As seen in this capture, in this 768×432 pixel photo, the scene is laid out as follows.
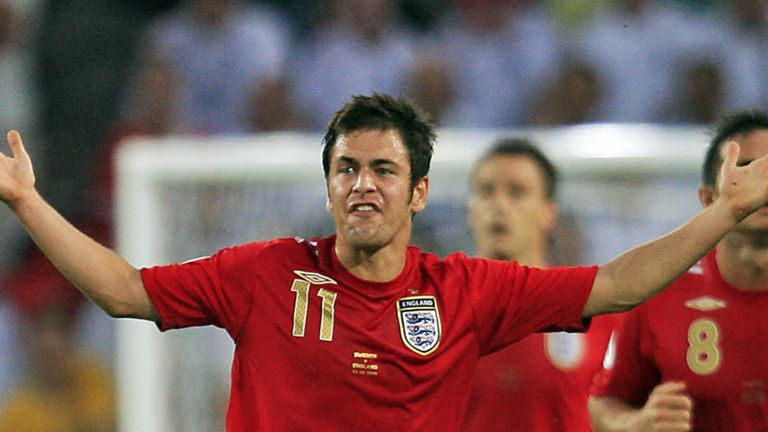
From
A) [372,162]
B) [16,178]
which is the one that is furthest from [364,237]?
[16,178]

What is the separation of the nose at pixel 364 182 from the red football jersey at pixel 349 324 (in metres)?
0.24

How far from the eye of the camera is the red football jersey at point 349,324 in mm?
3678

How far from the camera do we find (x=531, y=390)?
465 cm

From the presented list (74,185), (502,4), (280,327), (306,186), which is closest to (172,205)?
(306,186)

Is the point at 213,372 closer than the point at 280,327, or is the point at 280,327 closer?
the point at 280,327

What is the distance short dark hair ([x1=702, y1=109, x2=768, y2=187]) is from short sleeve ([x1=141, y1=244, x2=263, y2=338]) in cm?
132

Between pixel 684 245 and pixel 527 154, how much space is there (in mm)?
1638

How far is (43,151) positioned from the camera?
7.74 metres

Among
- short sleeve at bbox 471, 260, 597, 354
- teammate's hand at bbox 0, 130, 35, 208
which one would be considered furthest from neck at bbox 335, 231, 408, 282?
teammate's hand at bbox 0, 130, 35, 208

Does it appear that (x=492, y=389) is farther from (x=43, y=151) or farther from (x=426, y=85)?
(x=43, y=151)

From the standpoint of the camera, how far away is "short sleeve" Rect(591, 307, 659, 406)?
4098 mm

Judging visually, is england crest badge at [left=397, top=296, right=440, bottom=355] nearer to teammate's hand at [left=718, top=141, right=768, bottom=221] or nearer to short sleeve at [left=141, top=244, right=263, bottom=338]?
short sleeve at [left=141, top=244, right=263, bottom=338]

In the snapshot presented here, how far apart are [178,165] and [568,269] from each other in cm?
250

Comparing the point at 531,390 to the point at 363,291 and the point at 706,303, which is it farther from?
the point at 363,291
